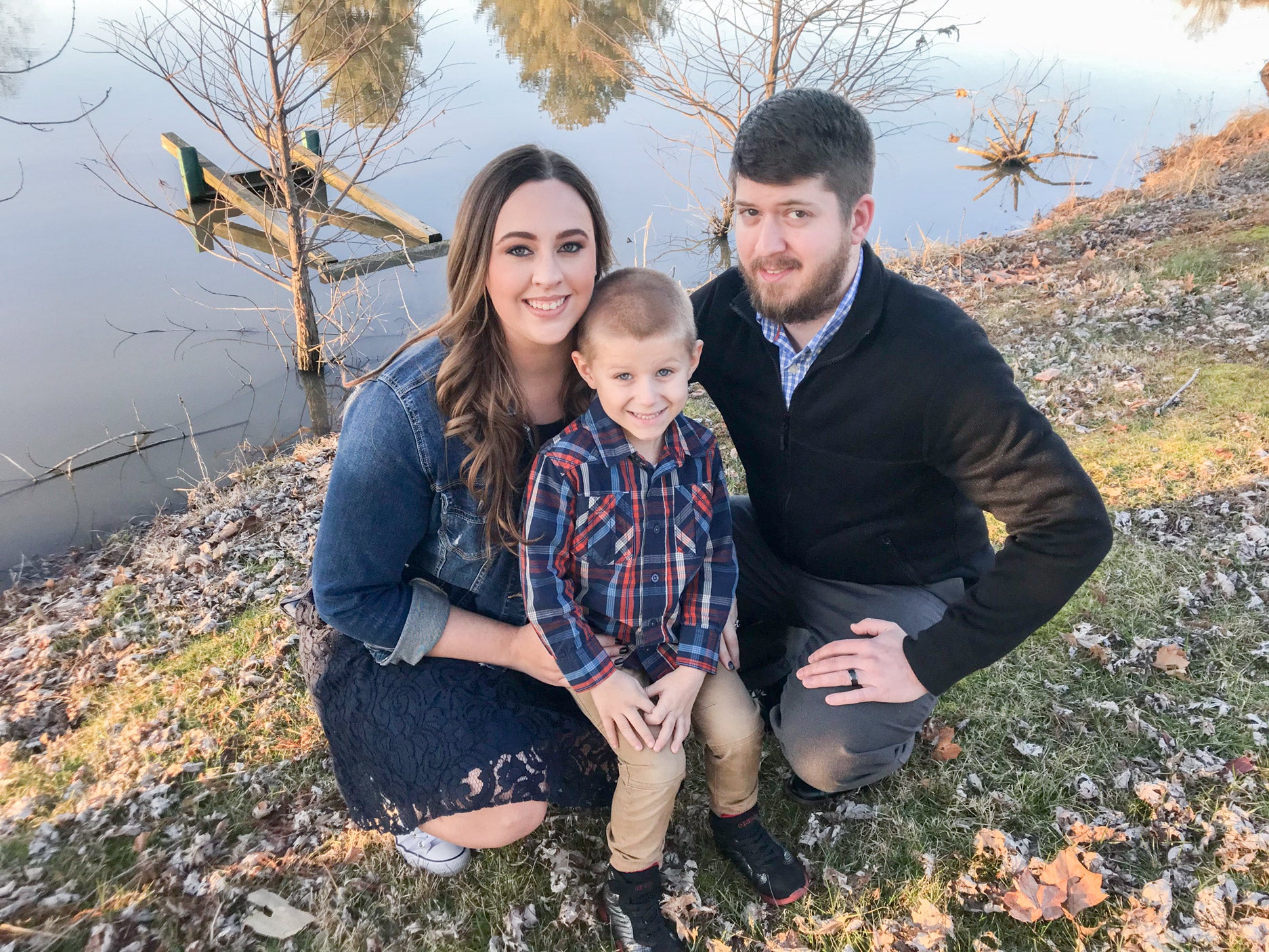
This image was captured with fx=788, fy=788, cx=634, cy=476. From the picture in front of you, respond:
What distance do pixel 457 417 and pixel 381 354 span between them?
24.9 ft

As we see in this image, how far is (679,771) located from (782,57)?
9.04m

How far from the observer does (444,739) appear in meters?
2.59

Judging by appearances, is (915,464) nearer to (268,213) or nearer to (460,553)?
(460,553)

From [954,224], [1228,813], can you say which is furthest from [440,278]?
[1228,813]

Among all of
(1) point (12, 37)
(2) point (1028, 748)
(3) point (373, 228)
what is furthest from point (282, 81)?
(2) point (1028, 748)

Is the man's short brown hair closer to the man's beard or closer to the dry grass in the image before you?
the man's beard

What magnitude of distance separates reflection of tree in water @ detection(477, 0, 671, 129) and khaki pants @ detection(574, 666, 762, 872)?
490 inches

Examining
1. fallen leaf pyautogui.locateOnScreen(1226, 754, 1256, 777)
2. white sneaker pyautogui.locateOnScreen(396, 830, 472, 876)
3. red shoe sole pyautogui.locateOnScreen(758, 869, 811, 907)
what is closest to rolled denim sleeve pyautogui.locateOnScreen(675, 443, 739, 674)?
red shoe sole pyautogui.locateOnScreen(758, 869, 811, 907)

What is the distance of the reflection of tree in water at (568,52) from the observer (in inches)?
571

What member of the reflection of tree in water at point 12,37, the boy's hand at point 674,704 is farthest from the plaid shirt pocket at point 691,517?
the reflection of tree in water at point 12,37

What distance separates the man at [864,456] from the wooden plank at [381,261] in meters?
7.39

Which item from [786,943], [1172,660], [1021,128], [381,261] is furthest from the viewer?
[1021,128]

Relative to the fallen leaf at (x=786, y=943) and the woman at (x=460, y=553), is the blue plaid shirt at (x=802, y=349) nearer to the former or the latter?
the woman at (x=460, y=553)

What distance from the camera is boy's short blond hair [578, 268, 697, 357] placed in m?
2.50
